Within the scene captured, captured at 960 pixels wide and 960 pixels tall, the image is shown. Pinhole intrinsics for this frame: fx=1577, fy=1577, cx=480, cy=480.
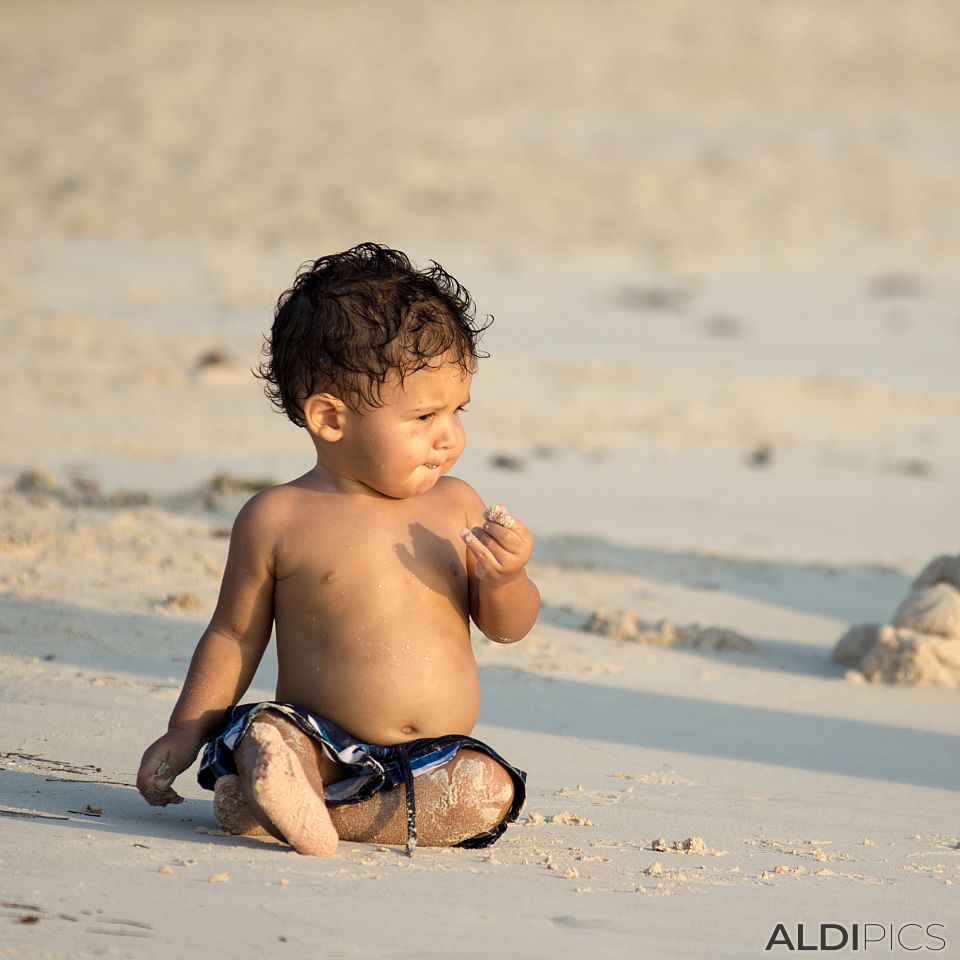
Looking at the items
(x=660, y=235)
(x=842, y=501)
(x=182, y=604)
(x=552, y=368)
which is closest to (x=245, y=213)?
(x=660, y=235)

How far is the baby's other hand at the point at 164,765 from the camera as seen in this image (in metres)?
2.80

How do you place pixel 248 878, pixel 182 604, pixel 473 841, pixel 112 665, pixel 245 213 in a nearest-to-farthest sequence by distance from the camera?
pixel 248 878 → pixel 473 841 → pixel 112 665 → pixel 182 604 → pixel 245 213

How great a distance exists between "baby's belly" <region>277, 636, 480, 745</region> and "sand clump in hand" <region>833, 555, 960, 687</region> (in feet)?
6.59

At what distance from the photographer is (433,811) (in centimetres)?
280

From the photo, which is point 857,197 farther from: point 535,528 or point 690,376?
point 535,528

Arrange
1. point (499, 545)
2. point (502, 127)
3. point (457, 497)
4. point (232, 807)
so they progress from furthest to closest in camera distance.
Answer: point (502, 127)
point (457, 497)
point (499, 545)
point (232, 807)

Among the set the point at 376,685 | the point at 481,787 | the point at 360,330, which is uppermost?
the point at 360,330

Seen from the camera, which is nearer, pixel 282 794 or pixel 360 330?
pixel 282 794

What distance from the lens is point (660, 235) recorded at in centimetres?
1570

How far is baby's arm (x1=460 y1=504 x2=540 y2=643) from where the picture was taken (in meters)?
2.84

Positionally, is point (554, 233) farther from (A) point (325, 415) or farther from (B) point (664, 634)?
(A) point (325, 415)

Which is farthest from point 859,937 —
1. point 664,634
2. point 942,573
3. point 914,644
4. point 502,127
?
point 502,127

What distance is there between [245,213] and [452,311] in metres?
12.8

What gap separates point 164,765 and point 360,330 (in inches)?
33.5
